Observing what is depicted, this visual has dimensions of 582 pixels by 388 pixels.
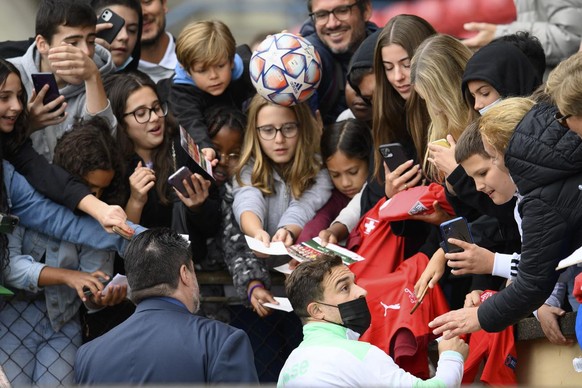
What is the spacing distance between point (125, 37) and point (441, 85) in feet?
8.95

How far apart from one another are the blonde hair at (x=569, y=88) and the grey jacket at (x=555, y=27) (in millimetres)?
3196

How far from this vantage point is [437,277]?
24.3ft

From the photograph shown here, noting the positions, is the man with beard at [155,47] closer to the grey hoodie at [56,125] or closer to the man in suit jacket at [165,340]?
the grey hoodie at [56,125]

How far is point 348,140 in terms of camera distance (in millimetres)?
8641

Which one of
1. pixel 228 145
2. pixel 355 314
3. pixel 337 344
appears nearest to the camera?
pixel 337 344

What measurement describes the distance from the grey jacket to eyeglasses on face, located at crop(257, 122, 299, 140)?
5.54ft

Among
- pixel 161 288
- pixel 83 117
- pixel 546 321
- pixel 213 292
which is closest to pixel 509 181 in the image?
pixel 546 321

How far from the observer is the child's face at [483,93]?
24.6 feet

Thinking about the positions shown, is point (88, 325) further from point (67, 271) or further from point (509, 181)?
point (509, 181)

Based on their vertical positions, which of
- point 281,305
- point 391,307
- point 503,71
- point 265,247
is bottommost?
point 281,305

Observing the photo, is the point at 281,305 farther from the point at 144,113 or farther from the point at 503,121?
the point at 503,121

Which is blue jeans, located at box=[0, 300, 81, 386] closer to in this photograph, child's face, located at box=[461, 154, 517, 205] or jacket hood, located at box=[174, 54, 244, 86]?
jacket hood, located at box=[174, 54, 244, 86]

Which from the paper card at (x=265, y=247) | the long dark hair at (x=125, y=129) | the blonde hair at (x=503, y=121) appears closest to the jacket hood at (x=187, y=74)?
the long dark hair at (x=125, y=129)

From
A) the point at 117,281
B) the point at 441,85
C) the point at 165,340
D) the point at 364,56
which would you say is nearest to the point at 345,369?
the point at 165,340
